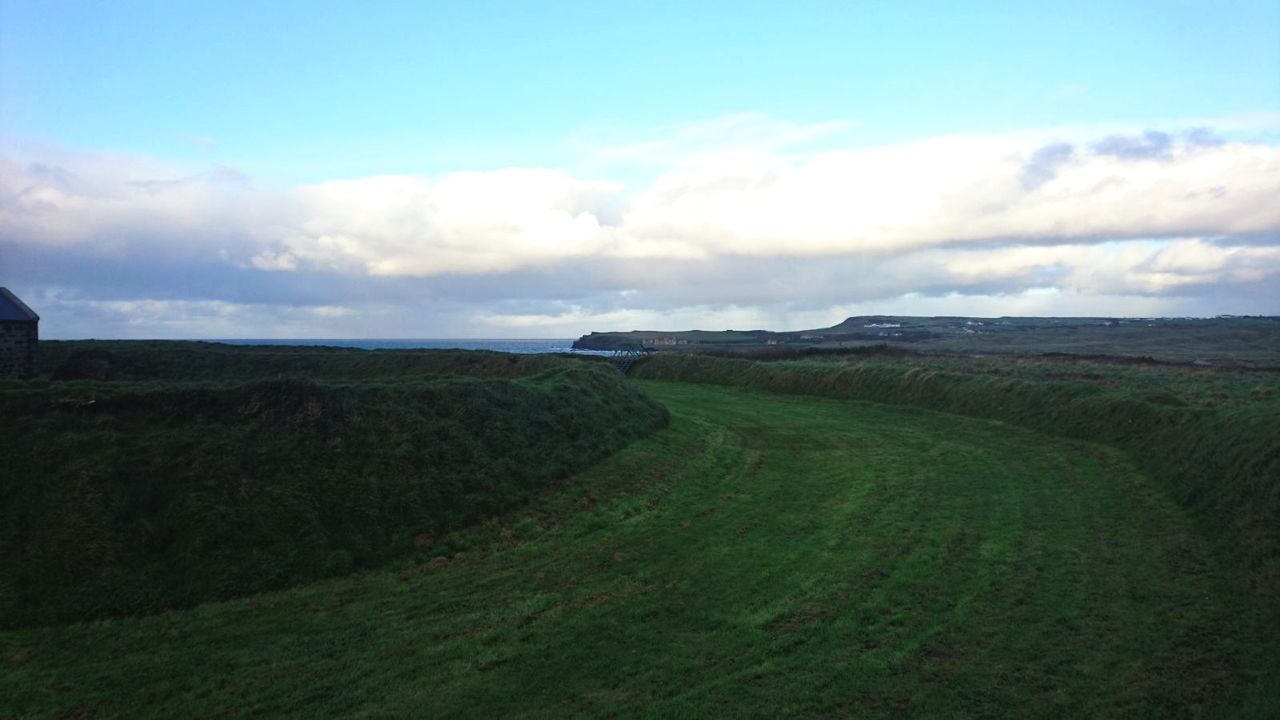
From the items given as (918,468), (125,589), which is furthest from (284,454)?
(918,468)

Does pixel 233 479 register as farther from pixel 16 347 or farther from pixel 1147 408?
pixel 1147 408

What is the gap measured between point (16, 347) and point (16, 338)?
1.18 ft

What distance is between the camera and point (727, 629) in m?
11.1

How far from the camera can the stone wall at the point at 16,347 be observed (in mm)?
28047

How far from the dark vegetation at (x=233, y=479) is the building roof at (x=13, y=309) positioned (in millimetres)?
15207

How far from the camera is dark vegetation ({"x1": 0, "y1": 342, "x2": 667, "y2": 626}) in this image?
12.2 meters

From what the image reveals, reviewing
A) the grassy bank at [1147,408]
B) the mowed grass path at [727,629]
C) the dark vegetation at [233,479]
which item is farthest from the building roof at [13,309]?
the grassy bank at [1147,408]

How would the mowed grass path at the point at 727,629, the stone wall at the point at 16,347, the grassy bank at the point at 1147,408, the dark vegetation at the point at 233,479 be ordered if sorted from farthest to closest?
the stone wall at the point at 16,347, the grassy bank at the point at 1147,408, the dark vegetation at the point at 233,479, the mowed grass path at the point at 727,629

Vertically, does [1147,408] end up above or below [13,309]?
below

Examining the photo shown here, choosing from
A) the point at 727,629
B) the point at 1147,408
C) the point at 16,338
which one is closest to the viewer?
the point at 727,629

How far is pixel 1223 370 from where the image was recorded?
4644 centimetres

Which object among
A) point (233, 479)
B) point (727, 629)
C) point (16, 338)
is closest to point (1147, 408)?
point (727, 629)

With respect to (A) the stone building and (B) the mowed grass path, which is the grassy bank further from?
(A) the stone building

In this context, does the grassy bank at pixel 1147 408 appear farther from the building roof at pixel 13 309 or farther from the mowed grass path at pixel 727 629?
the building roof at pixel 13 309
